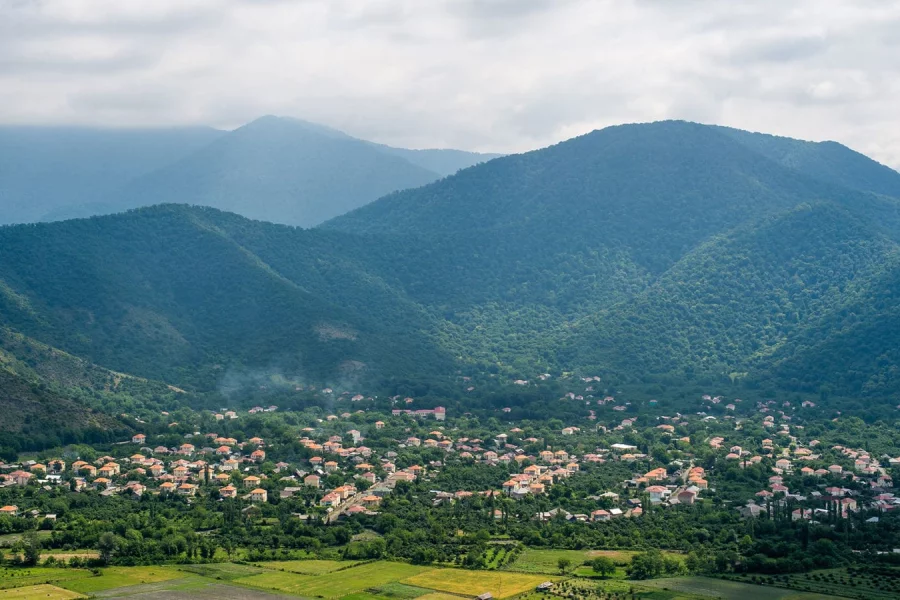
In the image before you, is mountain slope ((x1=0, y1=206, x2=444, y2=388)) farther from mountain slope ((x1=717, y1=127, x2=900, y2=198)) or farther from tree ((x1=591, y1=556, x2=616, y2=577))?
mountain slope ((x1=717, y1=127, x2=900, y2=198))

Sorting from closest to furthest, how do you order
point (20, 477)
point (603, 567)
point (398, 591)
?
point (398, 591)
point (603, 567)
point (20, 477)

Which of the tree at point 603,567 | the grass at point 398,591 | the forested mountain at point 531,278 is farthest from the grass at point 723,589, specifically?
the forested mountain at point 531,278

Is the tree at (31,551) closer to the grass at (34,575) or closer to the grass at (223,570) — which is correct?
the grass at (34,575)

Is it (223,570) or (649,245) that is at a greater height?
(649,245)

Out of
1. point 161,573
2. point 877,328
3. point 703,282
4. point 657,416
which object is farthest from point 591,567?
point 703,282

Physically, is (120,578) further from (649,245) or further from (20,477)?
(649,245)

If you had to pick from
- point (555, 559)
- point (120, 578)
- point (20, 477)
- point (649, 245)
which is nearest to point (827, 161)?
point (649, 245)
